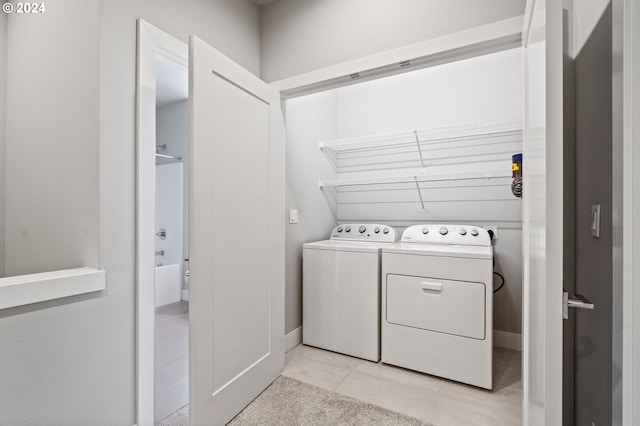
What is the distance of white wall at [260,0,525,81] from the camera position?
4.96 feet

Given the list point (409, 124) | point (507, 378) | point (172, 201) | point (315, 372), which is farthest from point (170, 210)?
point (507, 378)

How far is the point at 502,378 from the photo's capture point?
1.97 meters

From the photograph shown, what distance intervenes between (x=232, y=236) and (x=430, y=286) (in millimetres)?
1314

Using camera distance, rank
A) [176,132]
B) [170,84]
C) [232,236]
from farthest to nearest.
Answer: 1. [176,132]
2. [170,84]
3. [232,236]

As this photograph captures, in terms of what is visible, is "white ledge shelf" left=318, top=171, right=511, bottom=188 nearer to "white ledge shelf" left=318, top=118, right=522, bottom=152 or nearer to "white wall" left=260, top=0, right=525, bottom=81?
"white ledge shelf" left=318, top=118, right=522, bottom=152

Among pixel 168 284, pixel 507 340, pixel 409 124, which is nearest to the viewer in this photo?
pixel 507 340

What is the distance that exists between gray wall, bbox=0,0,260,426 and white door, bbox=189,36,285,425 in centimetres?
29

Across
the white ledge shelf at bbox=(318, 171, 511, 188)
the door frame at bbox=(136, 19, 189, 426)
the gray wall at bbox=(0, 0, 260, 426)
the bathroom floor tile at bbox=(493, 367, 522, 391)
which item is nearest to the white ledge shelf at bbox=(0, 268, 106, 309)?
the gray wall at bbox=(0, 0, 260, 426)

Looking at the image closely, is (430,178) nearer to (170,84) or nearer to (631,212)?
(631,212)

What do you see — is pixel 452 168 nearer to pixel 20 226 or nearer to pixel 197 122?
pixel 197 122

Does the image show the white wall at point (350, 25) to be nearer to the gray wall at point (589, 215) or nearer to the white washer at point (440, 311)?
the gray wall at point (589, 215)

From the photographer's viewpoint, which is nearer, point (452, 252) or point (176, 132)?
point (452, 252)

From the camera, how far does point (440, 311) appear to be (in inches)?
76.5

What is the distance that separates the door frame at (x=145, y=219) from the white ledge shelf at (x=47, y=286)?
0.57 feet
